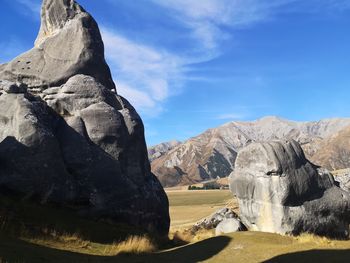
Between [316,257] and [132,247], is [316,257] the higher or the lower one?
the lower one

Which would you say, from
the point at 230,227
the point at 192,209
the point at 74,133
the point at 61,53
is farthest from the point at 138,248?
the point at 192,209

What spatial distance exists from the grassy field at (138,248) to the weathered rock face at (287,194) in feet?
5.57

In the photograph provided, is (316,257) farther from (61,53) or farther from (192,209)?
(192,209)

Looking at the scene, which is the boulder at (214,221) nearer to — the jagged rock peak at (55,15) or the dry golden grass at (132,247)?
the dry golden grass at (132,247)

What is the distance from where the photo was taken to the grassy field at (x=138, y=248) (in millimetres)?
17391

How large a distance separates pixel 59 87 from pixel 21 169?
984 cm

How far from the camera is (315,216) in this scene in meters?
25.3

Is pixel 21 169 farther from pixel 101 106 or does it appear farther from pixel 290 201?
pixel 290 201

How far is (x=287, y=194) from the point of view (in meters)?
24.6

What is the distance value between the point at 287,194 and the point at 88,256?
11279 millimetres

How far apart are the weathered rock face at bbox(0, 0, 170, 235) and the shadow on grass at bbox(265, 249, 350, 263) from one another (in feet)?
39.5

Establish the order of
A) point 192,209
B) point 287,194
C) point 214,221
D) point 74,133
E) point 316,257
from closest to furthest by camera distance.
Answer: point 316,257
point 287,194
point 74,133
point 214,221
point 192,209

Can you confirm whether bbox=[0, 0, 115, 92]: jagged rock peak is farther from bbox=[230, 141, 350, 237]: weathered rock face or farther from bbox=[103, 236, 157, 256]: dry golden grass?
bbox=[103, 236, 157, 256]: dry golden grass

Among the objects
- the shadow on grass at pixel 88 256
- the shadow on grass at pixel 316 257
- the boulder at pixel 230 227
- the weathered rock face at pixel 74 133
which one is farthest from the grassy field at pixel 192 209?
the shadow on grass at pixel 316 257
